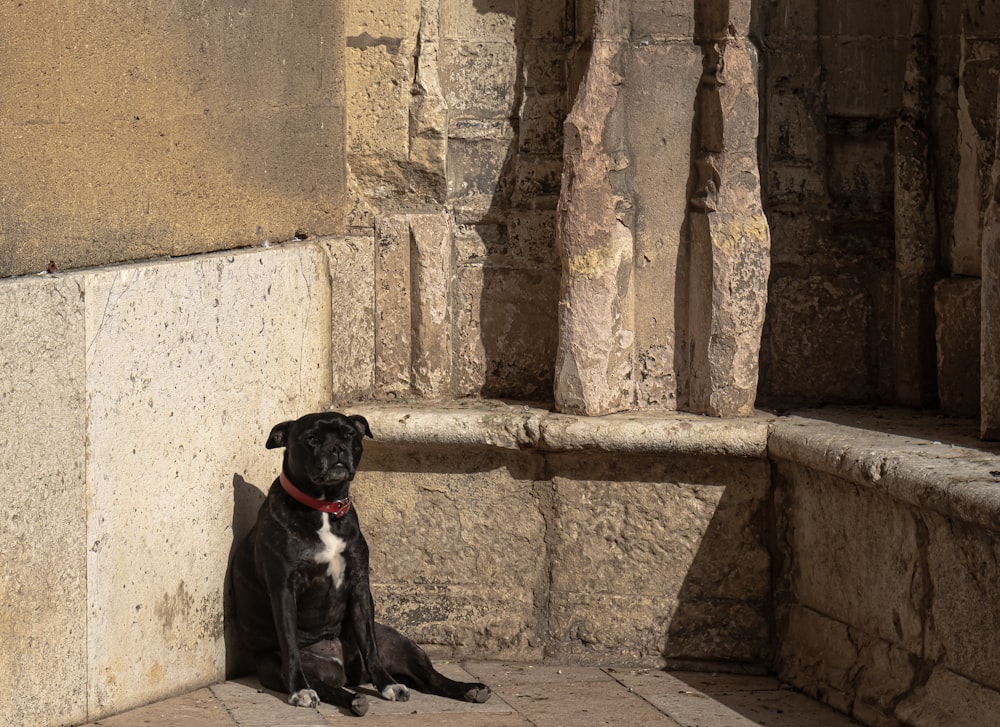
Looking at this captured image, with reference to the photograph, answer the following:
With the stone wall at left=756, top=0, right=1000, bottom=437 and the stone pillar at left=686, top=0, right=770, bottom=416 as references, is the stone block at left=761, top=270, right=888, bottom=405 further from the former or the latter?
the stone pillar at left=686, top=0, right=770, bottom=416

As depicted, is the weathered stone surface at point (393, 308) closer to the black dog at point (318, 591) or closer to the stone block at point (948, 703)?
the black dog at point (318, 591)

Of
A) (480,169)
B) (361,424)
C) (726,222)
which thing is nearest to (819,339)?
(726,222)

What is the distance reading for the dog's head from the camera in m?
4.54

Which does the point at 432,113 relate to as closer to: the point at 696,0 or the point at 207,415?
the point at 696,0

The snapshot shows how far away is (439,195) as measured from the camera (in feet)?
18.0

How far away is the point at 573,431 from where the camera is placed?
500 centimetres

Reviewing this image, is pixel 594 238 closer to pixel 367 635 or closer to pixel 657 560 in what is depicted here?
pixel 657 560

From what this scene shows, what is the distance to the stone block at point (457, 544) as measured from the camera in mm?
5184

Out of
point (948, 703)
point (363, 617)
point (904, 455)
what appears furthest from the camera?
point (363, 617)

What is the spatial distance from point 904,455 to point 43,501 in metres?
2.46

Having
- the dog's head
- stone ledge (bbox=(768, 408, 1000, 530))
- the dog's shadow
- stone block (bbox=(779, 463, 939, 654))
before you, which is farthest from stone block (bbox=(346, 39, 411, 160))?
stone block (bbox=(779, 463, 939, 654))

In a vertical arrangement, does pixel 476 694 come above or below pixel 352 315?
below

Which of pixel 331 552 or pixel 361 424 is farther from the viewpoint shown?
pixel 361 424

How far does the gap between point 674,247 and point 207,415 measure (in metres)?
1.68
